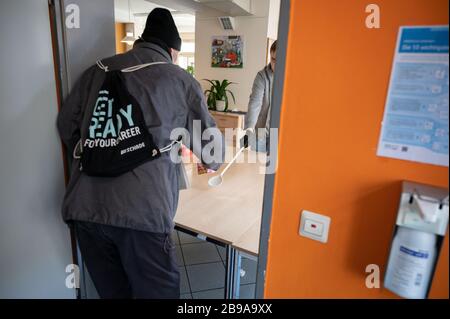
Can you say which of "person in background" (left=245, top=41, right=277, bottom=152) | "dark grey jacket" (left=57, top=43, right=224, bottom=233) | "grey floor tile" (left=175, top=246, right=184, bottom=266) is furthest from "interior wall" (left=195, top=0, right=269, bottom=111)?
"dark grey jacket" (left=57, top=43, right=224, bottom=233)

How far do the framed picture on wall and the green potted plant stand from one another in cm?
34

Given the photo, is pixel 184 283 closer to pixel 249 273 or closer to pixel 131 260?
pixel 249 273

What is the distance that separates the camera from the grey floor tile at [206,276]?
2.26 meters

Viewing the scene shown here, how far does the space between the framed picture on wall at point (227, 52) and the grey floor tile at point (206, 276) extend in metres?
3.99

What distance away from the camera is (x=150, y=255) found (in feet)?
4.06

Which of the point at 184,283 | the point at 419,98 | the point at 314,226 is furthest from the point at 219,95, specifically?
the point at 419,98

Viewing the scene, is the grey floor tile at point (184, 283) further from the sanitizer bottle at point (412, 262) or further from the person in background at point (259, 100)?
the sanitizer bottle at point (412, 262)

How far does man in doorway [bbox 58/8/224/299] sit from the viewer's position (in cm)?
117

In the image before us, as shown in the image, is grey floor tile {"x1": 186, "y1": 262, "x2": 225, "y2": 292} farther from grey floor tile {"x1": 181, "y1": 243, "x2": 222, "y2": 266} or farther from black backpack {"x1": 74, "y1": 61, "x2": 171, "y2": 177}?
black backpack {"x1": 74, "y1": 61, "x2": 171, "y2": 177}

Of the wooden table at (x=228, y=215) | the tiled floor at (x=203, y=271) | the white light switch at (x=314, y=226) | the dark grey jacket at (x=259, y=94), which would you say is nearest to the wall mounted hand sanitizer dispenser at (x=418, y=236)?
the white light switch at (x=314, y=226)

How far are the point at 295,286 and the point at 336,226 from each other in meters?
0.24

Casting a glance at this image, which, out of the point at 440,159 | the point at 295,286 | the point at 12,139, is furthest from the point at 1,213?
the point at 440,159

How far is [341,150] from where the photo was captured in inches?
30.5

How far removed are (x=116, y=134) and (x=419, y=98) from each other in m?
0.96
